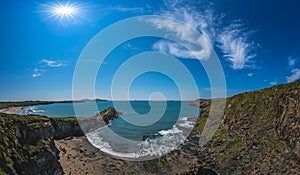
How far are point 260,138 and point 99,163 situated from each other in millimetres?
19793

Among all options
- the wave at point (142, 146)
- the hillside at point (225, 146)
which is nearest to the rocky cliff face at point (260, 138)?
the hillside at point (225, 146)

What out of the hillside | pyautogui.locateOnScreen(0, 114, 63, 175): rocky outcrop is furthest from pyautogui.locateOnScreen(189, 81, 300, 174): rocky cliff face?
pyautogui.locateOnScreen(0, 114, 63, 175): rocky outcrop

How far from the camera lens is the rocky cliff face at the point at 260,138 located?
22.3 m

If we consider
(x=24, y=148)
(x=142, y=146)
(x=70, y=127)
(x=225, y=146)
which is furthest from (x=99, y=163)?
(x=70, y=127)

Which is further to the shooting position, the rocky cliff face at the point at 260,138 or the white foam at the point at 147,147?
the white foam at the point at 147,147

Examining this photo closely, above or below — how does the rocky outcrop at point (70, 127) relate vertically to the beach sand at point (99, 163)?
above

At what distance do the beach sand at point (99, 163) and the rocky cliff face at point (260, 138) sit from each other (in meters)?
3.29

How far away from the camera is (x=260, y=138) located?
89.8 feet

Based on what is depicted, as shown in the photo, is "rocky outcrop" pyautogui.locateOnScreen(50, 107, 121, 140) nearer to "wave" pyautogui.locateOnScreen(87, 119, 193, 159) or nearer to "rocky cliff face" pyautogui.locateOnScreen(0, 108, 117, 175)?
"wave" pyautogui.locateOnScreen(87, 119, 193, 159)

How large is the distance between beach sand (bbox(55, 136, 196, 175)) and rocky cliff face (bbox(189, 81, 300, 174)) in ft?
10.8

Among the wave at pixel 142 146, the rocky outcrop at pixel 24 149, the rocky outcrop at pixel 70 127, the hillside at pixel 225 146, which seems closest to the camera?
the rocky outcrop at pixel 24 149

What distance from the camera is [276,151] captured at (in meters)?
23.4

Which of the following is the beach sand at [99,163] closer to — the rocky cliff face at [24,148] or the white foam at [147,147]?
the white foam at [147,147]

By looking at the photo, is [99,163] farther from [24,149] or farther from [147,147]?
[24,149]
